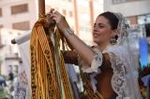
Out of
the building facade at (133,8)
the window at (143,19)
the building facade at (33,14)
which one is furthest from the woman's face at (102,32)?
the building facade at (33,14)

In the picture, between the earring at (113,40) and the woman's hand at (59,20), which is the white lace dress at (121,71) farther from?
the woman's hand at (59,20)

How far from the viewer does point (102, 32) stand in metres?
2.05

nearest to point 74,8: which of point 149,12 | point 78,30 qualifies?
point 78,30

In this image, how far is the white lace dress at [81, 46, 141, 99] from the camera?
78.3 inches

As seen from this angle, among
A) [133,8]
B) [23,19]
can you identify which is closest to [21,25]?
[23,19]

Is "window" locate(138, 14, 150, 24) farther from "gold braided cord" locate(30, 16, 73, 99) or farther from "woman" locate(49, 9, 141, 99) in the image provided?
"gold braided cord" locate(30, 16, 73, 99)

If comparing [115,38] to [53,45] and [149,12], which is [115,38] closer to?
[53,45]

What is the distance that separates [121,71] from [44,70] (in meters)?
0.35

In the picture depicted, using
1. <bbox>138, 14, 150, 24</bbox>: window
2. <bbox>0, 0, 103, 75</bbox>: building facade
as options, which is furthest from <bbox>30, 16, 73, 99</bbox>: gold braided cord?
<bbox>0, 0, 103, 75</bbox>: building facade

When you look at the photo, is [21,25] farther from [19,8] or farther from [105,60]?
[105,60]

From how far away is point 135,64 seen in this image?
213cm

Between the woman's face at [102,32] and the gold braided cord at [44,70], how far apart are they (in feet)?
0.61

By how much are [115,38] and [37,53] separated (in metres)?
0.39

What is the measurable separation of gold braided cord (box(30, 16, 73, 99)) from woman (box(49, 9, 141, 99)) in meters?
0.09
